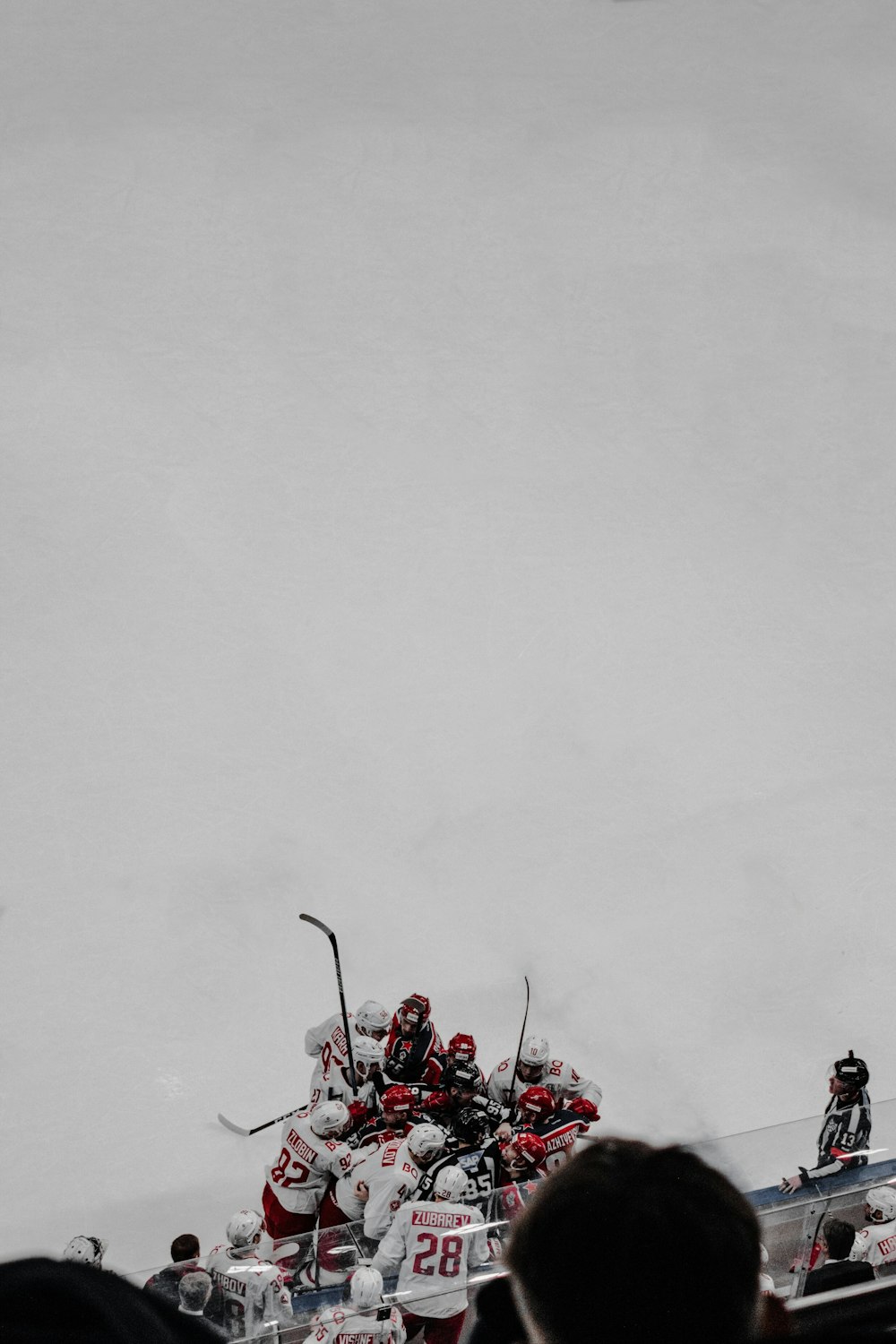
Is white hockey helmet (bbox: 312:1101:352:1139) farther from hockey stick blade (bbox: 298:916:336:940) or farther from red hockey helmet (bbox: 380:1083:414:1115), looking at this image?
hockey stick blade (bbox: 298:916:336:940)

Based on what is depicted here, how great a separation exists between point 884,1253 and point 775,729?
490cm

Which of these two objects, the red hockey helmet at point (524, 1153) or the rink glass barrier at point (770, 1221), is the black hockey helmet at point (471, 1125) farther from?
the rink glass barrier at point (770, 1221)

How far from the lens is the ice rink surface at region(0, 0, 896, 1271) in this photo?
7.05 meters

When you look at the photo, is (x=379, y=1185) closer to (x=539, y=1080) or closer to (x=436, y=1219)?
(x=436, y=1219)

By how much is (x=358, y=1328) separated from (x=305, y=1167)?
4.88 feet

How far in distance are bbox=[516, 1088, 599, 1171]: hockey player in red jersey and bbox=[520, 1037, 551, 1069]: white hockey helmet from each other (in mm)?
337

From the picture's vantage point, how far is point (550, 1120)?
533cm

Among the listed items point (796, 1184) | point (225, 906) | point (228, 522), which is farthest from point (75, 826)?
point (796, 1184)

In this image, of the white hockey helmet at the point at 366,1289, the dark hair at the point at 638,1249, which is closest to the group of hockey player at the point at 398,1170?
the white hockey helmet at the point at 366,1289

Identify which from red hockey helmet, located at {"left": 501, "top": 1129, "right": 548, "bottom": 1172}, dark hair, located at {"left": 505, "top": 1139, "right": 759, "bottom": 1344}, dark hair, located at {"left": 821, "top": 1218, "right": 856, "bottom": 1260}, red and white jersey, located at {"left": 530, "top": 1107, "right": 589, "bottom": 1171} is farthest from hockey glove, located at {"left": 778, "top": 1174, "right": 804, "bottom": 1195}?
dark hair, located at {"left": 505, "top": 1139, "right": 759, "bottom": 1344}

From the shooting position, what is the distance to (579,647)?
919cm

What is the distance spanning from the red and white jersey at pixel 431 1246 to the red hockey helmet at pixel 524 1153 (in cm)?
51

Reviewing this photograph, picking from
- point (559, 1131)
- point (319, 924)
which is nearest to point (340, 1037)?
point (319, 924)

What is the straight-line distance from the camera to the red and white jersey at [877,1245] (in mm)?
4079
